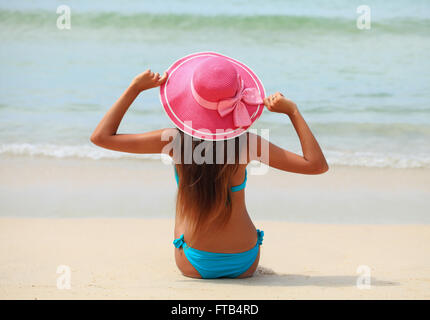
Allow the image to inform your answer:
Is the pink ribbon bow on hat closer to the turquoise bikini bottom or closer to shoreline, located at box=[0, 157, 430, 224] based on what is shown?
the turquoise bikini bottom

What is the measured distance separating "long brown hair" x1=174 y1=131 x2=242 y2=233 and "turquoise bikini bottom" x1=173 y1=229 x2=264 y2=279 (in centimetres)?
16

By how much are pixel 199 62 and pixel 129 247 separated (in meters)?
1.56

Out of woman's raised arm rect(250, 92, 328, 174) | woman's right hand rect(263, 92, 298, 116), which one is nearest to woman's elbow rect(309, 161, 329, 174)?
woman's raised arm rect(250, 92, 328, 174)

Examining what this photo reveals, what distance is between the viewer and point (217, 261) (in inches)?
104

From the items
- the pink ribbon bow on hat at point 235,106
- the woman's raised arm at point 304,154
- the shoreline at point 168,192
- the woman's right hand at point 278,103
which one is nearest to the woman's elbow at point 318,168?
the woman's raised arm at point 304,154

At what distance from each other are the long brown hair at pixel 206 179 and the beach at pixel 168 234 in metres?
0.35

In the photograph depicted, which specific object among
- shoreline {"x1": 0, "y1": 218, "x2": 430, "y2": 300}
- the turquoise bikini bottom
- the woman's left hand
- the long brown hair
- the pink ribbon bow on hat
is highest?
the woman's left hand

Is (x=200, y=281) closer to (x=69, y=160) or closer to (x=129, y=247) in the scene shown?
(x=129, y=247)

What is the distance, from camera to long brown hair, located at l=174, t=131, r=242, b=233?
7.89 ft

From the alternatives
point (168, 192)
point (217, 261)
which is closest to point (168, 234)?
point (168, 192)

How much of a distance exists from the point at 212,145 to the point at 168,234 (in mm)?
1548

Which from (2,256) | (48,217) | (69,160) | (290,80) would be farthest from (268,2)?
(2,256)

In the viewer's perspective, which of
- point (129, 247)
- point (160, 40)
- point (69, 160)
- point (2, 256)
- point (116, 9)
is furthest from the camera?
point (116, 9)

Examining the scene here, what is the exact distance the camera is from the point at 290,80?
8.15 meters
